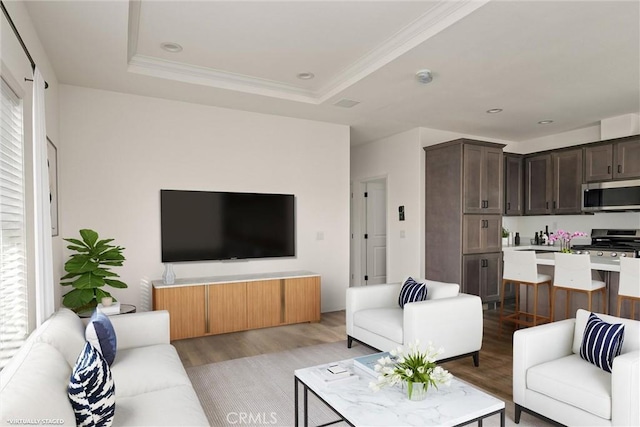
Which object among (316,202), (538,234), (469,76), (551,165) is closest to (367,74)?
(469,76)

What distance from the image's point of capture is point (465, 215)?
17.7 feet

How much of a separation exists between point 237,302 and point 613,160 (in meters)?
5.24

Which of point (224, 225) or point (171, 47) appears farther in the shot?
point (224, 225)

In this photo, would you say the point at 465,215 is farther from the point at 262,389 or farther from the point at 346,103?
the point at 262,389

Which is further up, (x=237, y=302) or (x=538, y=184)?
(x=538, y=184)

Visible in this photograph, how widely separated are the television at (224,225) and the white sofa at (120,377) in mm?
1629

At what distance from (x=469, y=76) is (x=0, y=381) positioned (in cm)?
400

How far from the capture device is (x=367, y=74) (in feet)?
12.3

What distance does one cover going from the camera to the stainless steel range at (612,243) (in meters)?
5.22

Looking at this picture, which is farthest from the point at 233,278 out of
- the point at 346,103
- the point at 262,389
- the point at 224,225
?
the point at 346,103

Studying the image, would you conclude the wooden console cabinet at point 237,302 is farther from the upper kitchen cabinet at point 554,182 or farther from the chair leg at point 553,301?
the upper kitchen cabinet at point 554,182

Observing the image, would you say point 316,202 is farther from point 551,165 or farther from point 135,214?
point 551,165

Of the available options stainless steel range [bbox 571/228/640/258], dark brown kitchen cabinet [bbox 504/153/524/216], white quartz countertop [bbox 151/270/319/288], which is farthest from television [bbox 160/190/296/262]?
stainless steel range [bbox 571/228/640/258]

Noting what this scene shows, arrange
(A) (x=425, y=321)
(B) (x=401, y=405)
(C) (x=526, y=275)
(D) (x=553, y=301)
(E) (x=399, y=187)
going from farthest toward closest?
(E) (x=399, y=187) → (C) (x=526, y=275) → (D) (x=553, y=301) → (A) (x=425, y=321) → (B) (x=401, y=405)
